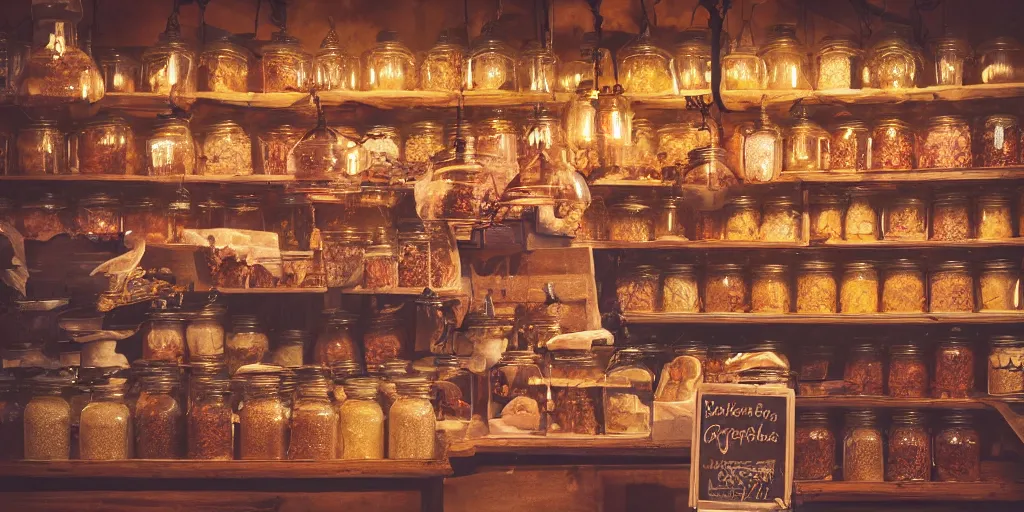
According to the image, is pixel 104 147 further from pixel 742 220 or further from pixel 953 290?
pixel 953 290

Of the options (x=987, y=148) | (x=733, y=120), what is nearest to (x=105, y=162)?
(x=733, y=120)

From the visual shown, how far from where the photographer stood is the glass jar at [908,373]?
3.84 meters

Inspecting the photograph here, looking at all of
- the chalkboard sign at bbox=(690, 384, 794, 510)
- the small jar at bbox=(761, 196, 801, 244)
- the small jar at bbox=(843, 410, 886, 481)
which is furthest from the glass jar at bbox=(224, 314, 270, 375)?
the small jar at bbox=(843, 410, 886, 481)

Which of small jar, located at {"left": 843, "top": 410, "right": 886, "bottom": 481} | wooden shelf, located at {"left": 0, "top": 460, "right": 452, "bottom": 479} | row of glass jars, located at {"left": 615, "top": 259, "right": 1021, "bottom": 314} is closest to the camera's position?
wooden shelf, located at {"left": 0, "top": 460, "right": 452, "bottom": 479}

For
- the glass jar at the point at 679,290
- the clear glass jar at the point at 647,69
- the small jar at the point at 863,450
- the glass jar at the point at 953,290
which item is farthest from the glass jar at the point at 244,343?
the glass jar at the point at 953,290

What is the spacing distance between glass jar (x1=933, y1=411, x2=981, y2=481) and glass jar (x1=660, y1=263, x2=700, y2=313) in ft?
3.25

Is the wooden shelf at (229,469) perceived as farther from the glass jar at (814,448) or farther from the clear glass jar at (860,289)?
the clear glass jar at (860,289)

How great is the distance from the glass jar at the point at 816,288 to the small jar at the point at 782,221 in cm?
13

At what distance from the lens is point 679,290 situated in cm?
386

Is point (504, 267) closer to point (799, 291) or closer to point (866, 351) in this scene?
point (799, 291)

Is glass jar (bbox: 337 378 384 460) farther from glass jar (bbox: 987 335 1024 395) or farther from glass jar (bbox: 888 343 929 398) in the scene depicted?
glass jar (bbox: 987 335 1024 395)

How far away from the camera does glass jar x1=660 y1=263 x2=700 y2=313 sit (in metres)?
3.86

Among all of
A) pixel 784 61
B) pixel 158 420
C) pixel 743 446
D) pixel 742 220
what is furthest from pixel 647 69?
pixel 158 420

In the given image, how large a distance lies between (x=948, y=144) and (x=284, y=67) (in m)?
2.42
